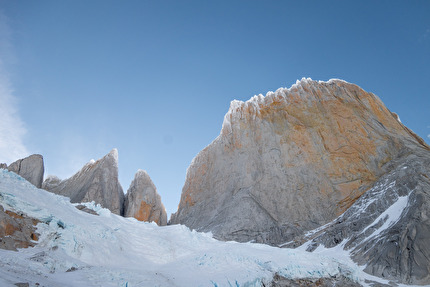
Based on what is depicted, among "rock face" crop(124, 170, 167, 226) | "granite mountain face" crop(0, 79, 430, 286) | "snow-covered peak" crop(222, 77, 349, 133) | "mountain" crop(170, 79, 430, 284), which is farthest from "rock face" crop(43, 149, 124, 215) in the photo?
"snow-covered peak" crop(222, 77, 349, 133)

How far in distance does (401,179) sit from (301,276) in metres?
26.4

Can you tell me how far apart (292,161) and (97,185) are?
3446 cm

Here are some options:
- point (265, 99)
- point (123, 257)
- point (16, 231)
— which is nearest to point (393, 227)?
point (123, 257)

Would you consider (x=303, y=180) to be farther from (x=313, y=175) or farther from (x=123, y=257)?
(x=123, y=257)

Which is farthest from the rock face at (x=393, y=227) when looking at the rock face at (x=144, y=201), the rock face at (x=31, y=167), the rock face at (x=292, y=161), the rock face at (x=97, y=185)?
the rock face at (x=31, y=167)

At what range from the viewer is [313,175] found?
52656 mm

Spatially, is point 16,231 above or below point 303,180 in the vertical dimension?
below

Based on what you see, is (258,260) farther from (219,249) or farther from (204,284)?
(204,284)

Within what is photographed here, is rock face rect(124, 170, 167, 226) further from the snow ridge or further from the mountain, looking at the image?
the snow ridge

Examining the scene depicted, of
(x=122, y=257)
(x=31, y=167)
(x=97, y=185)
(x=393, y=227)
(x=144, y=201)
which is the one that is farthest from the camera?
(x=144, y=201)

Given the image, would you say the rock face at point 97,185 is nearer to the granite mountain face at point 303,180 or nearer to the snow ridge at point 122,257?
the granite mountain face at point 303,180

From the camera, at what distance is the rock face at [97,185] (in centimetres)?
5444

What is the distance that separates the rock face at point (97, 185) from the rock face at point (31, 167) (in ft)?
21.7

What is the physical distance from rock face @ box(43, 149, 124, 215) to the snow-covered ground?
28.5 meters
